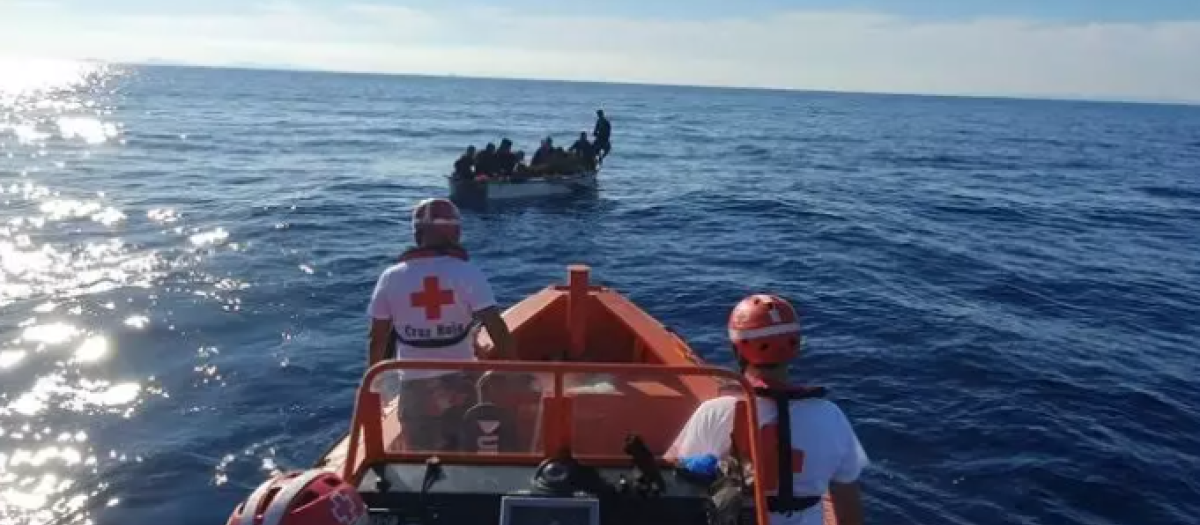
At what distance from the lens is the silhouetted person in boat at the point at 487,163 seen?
2648 cm

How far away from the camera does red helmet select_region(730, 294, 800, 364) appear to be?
12.4ft

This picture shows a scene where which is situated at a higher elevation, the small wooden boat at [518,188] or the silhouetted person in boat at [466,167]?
the silhouetted person in boat at [466,167]

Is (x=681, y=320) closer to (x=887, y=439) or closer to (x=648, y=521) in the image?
(x=887, y=439)

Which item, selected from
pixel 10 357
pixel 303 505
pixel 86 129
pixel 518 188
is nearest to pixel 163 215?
pixel 518 188

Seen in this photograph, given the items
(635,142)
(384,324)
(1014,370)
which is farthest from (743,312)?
(635,142)

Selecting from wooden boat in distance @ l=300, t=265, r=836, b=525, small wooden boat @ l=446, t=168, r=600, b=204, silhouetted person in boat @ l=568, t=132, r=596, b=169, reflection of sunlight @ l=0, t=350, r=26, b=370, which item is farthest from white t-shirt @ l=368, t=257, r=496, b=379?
silhouetted person in boat @ l=568, t=132, r=596, b=169

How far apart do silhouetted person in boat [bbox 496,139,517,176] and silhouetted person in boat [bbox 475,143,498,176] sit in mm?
86

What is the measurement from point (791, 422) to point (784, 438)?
69 mm

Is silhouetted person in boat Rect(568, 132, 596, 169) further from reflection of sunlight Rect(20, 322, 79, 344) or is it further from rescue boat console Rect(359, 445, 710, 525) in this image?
rescue boat console Rect(359, 445, 710, 525)

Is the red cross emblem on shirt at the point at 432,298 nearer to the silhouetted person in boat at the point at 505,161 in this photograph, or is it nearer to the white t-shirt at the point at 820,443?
the white t-shirt at the point at 820,443

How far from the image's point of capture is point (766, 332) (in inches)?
149

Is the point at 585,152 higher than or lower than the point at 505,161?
higher

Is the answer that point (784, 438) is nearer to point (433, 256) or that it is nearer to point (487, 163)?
point (433, 256)

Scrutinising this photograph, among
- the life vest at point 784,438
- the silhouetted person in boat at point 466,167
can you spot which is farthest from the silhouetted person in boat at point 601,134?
the life vest at point 784,438
